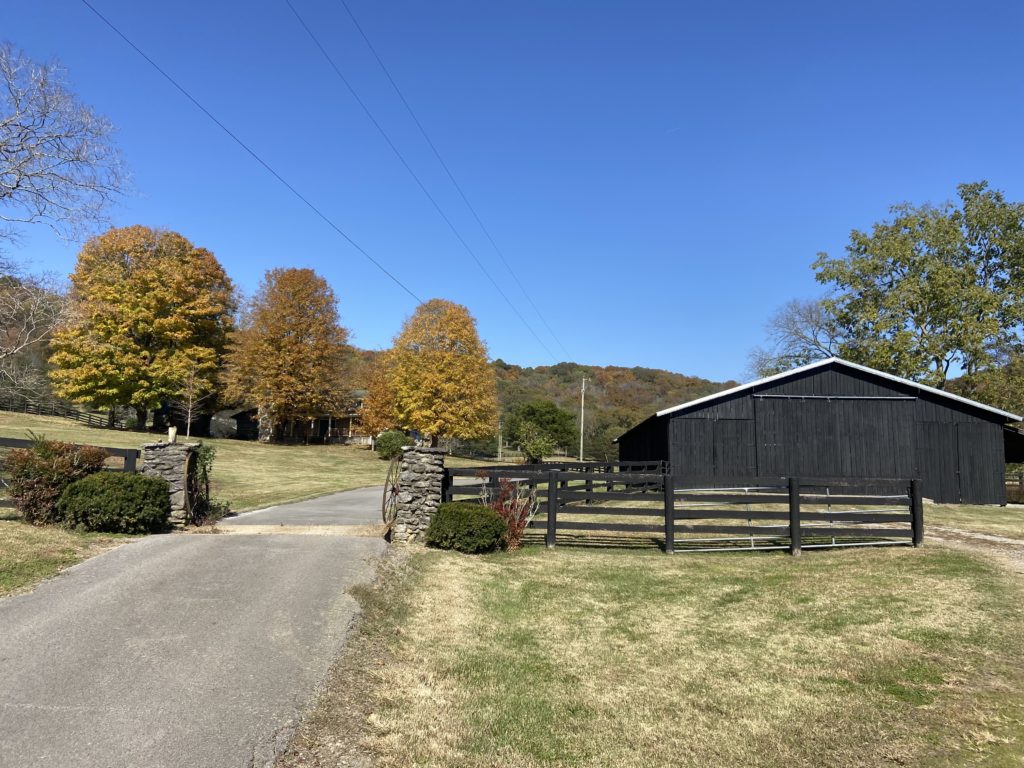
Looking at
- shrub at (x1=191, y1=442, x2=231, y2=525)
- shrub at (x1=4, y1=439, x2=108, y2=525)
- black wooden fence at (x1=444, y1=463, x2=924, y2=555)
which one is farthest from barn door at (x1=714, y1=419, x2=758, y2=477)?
shrub at (x1=4, y1=439, x2=108, y2=525)

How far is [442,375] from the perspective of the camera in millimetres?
44188

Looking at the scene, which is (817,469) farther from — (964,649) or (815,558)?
(964,649)

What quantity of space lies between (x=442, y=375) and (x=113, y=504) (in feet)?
111

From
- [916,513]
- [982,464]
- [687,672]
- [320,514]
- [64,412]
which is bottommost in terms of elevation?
[687,672]

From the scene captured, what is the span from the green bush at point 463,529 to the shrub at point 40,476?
20.3 ft

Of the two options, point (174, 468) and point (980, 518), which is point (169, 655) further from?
point (980, 518)

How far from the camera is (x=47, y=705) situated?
15.0 feet

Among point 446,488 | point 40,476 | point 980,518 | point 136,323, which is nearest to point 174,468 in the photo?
point 40,476

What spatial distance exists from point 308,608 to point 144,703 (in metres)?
2.45

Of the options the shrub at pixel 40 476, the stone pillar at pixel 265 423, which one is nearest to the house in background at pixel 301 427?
the stone pillar at pixel 265 423

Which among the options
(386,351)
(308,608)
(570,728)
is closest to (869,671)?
(570,728)

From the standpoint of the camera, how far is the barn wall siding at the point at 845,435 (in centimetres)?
2253

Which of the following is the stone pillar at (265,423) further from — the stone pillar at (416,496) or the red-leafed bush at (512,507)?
the stone pillar at (416,496)

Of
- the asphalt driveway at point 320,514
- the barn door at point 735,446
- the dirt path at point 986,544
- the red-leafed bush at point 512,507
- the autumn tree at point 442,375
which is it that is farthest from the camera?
the autumn tree at point 442,375
